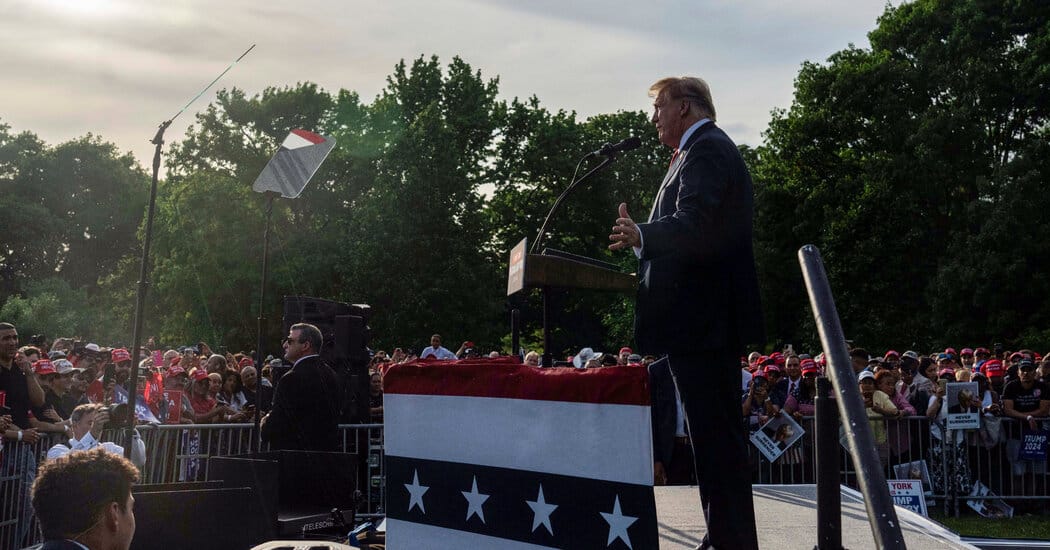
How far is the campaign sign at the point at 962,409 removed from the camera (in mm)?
12562

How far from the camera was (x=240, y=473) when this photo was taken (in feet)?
22.6

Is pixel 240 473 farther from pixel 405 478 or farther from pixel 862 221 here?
pixel 862 221

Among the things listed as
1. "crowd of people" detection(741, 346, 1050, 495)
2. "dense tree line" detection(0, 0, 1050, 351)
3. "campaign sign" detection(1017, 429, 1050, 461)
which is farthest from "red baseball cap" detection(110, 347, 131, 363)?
"dense tree line" detection(0, 0, 1050, 351)

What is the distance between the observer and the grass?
10828mm

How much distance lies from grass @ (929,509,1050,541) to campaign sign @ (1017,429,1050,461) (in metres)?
0.74

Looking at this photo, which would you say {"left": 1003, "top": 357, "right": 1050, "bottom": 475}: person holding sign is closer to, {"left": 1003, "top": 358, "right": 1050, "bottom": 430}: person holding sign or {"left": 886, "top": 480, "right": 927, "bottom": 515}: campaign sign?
{"left": 1003, "top": 358, "right": 1050, "bottom": 430}: person holding sign

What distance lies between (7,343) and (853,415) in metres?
9.20

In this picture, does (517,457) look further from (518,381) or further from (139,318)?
(139,318)

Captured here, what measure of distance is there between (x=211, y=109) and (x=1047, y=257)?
36096 mm

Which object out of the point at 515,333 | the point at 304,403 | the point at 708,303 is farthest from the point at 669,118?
the point at 304,403

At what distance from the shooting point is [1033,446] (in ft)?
41.6

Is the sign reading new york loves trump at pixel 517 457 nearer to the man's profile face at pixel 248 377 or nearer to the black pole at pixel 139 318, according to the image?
the black pole at pixel 139 318

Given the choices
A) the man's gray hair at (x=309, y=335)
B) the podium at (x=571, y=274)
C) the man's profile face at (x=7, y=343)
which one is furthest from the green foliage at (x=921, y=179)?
the podium at (x=571, y=274)

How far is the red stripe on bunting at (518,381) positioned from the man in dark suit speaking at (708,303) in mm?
576
